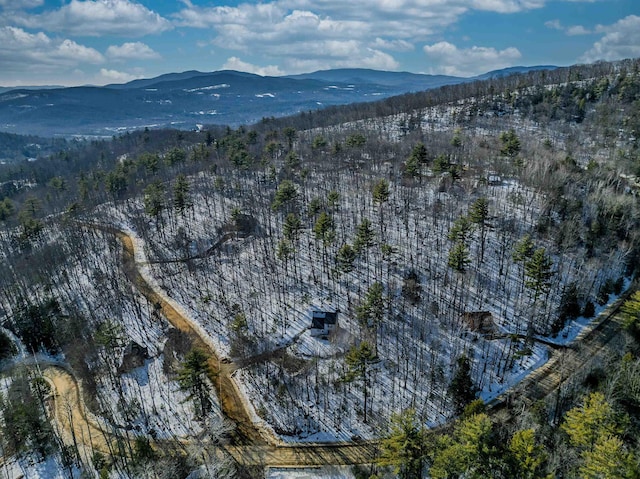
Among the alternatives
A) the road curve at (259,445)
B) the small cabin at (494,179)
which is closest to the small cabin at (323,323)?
the road curve at (259,445)

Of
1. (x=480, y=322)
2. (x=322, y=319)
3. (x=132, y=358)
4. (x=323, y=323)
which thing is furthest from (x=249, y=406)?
(x=480, y=322)

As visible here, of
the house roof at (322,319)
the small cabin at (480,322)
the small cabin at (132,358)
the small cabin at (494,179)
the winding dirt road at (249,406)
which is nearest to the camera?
the winding dirt road at (249,406)

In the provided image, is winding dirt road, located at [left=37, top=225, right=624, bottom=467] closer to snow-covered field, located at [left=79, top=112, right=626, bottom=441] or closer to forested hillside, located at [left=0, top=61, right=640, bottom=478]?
forested hillside, located at [left=0, top=61, right=640, bottom=478]

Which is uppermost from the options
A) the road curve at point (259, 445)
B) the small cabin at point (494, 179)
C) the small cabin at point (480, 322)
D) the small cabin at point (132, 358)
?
the small cabin at point (494, 179)

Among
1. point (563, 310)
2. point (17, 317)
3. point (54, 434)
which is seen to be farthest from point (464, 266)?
point (17, 317)

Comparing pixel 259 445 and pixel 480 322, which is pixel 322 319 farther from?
pixel 480 322

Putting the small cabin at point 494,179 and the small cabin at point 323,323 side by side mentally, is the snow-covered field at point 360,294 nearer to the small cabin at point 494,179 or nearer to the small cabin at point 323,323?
the small cabin at point 494,179

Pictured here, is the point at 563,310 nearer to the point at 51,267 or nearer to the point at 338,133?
the point at 51,267

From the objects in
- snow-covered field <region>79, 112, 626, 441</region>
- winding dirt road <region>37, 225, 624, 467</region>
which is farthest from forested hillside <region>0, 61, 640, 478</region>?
winding dirt road <region>37, 225, 624, 467</region>
